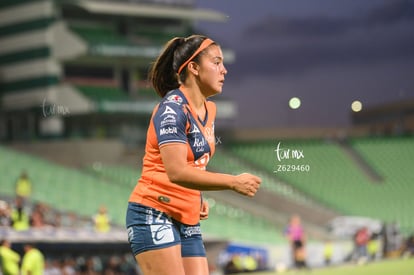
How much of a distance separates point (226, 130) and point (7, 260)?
22688 millimetres

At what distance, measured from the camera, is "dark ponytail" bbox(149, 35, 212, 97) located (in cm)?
507

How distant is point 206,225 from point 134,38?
14.3 m

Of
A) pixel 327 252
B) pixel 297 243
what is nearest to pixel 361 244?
pixel 327 252

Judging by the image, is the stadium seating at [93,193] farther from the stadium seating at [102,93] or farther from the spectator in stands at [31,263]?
the spectator in stands at [31,263]

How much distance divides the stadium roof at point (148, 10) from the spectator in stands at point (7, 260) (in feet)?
66.1

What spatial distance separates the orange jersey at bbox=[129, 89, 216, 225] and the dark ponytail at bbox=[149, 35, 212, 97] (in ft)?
0.63

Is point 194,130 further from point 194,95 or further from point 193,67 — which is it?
point 193,67

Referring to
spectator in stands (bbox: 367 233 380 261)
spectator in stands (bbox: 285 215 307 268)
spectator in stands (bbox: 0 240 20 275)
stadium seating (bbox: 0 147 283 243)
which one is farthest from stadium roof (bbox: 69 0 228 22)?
Result: spectator in stands (bbox: 0 240 20 275)

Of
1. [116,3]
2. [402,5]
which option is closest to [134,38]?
[116,3]

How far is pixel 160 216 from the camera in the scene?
4.99m

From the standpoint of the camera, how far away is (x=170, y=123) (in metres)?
4.77

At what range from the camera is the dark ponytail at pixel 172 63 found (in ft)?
16.6

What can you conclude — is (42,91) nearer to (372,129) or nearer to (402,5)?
(372,129)

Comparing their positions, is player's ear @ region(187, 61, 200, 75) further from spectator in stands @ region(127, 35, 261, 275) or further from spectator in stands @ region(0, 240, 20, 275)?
spectator in stands @ region(0, 240, 20, 275)
